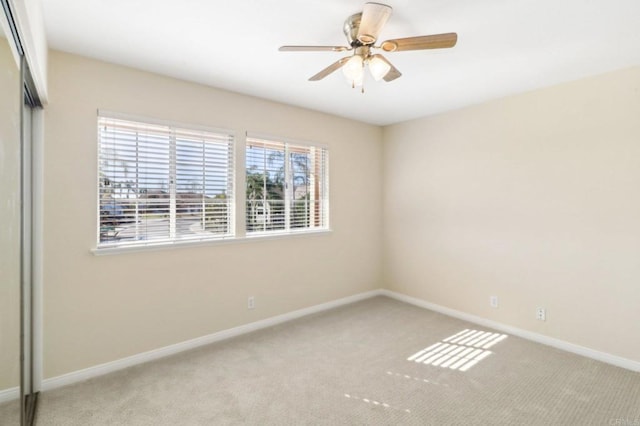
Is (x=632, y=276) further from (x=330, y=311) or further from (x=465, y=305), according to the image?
(x=330, y=311)

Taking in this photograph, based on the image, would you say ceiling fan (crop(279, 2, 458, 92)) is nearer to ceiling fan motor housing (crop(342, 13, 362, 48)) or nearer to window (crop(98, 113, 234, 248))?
ceiling fan motor housing (crop(342, 13, 362, 48))

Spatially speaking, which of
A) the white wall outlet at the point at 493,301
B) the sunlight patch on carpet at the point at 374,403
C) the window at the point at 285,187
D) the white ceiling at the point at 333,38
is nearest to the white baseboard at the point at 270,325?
the white wall outlet at the point at 493,301

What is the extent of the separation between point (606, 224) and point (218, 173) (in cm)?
358

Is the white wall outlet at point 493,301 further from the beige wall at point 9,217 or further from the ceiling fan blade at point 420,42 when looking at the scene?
the beige wall at point 9,217

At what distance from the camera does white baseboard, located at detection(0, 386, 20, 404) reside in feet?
4.94

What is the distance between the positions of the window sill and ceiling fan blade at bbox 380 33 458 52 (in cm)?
228

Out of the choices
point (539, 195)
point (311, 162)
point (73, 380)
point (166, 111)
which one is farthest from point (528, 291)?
point (73, 380)

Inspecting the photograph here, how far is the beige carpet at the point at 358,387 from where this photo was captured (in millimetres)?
2072

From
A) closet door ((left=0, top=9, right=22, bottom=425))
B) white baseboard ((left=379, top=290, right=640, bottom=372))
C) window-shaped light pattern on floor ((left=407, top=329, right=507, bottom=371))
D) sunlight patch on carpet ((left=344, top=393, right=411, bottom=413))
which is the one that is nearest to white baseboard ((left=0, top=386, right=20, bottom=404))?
closet door ((left=0, top=9, right=22, bottom=425))

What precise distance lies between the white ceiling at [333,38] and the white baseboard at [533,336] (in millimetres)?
2461

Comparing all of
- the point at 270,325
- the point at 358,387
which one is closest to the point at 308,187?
the point at 270,325

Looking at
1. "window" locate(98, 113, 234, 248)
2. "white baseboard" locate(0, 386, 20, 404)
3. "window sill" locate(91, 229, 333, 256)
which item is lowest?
"white baseboard" locate(0, 386, 20, 404)

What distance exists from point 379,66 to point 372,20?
0.36m

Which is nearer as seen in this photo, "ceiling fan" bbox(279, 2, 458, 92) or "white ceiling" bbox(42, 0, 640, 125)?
"ceiling fan" bbox(279, 2, 458, 92)
